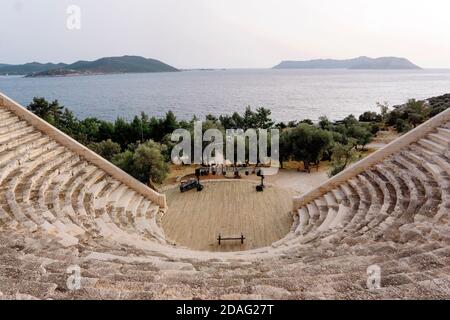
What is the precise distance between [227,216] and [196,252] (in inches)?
208

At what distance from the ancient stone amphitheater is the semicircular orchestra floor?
88 centimetres

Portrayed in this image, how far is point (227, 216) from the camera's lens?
1356 cm

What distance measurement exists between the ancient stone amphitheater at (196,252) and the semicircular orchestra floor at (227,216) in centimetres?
88

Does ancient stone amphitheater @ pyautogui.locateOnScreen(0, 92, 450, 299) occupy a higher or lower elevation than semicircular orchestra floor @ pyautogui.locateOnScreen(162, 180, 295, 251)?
higher

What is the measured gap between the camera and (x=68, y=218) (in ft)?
26.5

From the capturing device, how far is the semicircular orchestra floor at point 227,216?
1152 cm

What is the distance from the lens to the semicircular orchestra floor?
11523 millimetres

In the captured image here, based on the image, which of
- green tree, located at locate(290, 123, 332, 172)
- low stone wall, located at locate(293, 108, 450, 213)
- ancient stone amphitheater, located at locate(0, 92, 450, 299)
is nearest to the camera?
ancient stone amphitheater, located at locate(0, 92, 450, 299)

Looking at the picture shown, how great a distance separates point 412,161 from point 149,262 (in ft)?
29.0

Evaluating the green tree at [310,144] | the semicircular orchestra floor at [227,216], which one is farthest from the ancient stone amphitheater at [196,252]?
the green tree at [310,144]
